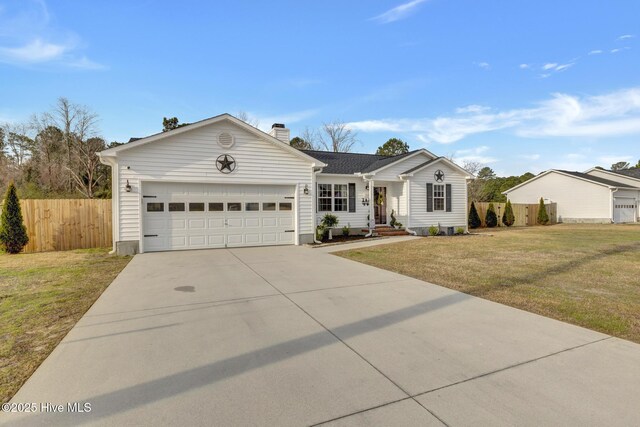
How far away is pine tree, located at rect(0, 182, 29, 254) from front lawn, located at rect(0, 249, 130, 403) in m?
1.36

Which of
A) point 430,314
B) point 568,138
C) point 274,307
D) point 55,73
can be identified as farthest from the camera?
point 568,138

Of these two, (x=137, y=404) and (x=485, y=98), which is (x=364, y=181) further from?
(x=137, y=404)

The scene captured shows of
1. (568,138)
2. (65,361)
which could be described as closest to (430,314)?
(65,361)

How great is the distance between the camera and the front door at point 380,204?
55.3 feet

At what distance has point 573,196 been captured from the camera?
26.9 metres

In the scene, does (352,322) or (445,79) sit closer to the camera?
(352,322)

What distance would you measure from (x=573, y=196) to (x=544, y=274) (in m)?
26.6

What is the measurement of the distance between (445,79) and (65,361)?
17.5m

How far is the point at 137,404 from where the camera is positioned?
230 cm

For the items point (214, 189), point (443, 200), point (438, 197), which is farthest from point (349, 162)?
point (214, 189)

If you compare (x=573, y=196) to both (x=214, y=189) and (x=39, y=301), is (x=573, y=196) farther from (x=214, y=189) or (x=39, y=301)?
(x=39, y=301)

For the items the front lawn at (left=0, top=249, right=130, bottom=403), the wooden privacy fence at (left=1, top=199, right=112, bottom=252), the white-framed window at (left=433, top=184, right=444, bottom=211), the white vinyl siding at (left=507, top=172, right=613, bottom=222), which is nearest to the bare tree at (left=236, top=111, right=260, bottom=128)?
the white-framed window at (left=433, top=184, right=444, bottom=211)

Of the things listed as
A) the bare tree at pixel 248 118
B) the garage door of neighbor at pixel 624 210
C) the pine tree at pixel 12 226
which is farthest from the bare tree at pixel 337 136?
the pine tree at pixel 12 226

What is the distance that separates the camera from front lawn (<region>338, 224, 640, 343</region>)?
4.29 metres
